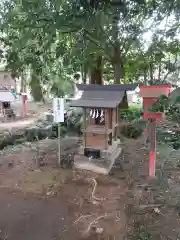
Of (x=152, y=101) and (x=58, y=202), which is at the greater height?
(x=152, y=101)

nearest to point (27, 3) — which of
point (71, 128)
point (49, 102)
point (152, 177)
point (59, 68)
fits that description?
point (152, 177)

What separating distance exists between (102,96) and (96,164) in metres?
1.24

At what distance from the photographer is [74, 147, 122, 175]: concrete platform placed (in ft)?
14.2

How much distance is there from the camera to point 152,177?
13.0 feet

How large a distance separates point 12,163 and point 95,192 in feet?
6.84

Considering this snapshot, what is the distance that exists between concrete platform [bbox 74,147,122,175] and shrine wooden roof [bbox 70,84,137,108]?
0.99 metres

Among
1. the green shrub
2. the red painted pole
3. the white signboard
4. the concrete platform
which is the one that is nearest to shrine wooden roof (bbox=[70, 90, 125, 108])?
the white signboard

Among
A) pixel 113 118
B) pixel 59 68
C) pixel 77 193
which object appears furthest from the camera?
pixel 59 68

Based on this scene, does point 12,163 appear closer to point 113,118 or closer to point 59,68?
point 113,118

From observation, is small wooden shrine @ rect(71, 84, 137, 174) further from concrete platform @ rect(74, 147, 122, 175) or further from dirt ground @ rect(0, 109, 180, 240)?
dirt ground @ rect(0, 109, 180, 240)

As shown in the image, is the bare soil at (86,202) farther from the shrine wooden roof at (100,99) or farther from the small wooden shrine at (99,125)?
the shrine wooden roof at (100,99)

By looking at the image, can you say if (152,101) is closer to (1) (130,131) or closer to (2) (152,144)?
(2) (152,144)

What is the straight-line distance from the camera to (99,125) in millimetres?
4562

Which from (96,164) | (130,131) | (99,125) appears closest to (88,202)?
(96,164)
